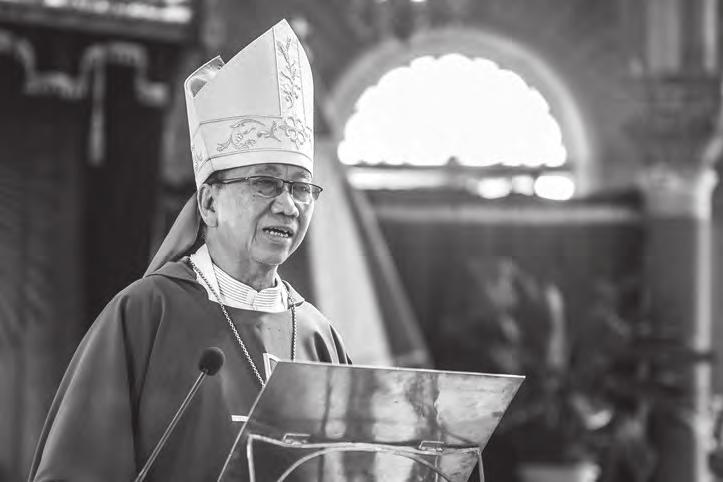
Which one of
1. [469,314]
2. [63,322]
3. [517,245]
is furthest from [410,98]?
[63,322]

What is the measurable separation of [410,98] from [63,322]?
A: 5.58 meters

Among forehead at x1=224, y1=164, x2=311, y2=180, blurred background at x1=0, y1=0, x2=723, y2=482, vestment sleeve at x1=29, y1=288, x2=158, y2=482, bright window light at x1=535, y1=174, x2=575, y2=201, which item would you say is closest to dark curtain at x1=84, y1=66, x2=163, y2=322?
blurred background at x1=0, y1=0, x2=723, y2=482

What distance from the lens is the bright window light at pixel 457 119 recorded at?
11.2 m

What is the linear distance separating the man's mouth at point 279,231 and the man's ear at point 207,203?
0.13 m

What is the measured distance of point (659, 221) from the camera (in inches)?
350

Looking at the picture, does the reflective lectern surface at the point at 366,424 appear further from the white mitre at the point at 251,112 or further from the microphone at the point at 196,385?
the white mitre at the point at 251,112

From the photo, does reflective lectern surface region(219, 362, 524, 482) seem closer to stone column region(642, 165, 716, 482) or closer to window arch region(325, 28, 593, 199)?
stone column region(642, 165, 716, 482)

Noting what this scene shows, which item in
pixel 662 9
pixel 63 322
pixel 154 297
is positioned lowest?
pixel 154 297

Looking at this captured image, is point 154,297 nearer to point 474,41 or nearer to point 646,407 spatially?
point 646,407

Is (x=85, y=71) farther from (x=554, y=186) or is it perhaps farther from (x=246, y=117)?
(x=554, y=186)

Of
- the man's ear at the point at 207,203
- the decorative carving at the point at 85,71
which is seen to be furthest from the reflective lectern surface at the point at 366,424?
the decorative carving at the point at 85,71

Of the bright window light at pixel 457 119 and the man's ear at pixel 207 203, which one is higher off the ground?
the bright window light at pixel 457 119

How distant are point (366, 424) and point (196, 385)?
290 mm

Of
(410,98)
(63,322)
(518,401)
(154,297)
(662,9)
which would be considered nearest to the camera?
(154,297)
